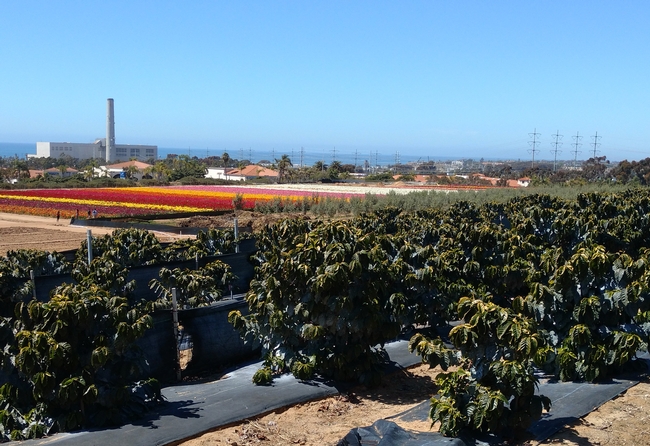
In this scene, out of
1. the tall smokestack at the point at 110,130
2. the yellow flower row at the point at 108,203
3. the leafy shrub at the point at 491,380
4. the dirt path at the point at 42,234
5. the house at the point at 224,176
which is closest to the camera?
the leafy shrub at the point at 491,380

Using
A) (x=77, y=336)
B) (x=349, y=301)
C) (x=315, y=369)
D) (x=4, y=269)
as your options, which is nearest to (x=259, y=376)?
(x=315, y=369)

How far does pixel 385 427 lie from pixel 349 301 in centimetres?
256

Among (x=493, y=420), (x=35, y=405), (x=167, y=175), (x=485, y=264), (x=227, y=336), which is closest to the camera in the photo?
(x=493, y=420)

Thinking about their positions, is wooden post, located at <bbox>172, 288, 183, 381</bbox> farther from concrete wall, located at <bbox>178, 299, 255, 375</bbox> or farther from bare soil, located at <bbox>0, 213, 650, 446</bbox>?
bare soil, located at <bbox>0, 213, 650, 446</bbox>

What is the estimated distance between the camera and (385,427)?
22.3 ft

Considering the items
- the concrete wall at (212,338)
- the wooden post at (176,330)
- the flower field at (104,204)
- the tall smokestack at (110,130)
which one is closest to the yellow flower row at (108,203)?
the flower field at (104,204)

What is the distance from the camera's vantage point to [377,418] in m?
8.48

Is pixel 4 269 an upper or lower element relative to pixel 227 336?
upper

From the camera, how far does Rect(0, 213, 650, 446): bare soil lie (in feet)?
23.9

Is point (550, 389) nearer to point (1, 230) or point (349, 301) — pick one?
point (349, 301)

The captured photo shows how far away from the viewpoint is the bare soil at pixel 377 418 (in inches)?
286

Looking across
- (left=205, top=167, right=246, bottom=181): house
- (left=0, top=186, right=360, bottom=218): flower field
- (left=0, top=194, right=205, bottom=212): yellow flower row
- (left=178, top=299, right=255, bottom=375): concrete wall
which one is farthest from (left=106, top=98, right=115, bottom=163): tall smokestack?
(left=178, top=299, right=255, bottom=375): concrete wall

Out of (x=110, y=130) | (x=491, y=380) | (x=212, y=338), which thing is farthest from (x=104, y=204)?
(x=110, y=130)

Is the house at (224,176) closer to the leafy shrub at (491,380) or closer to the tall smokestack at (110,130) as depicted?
the tall smokestack at (110,130)
